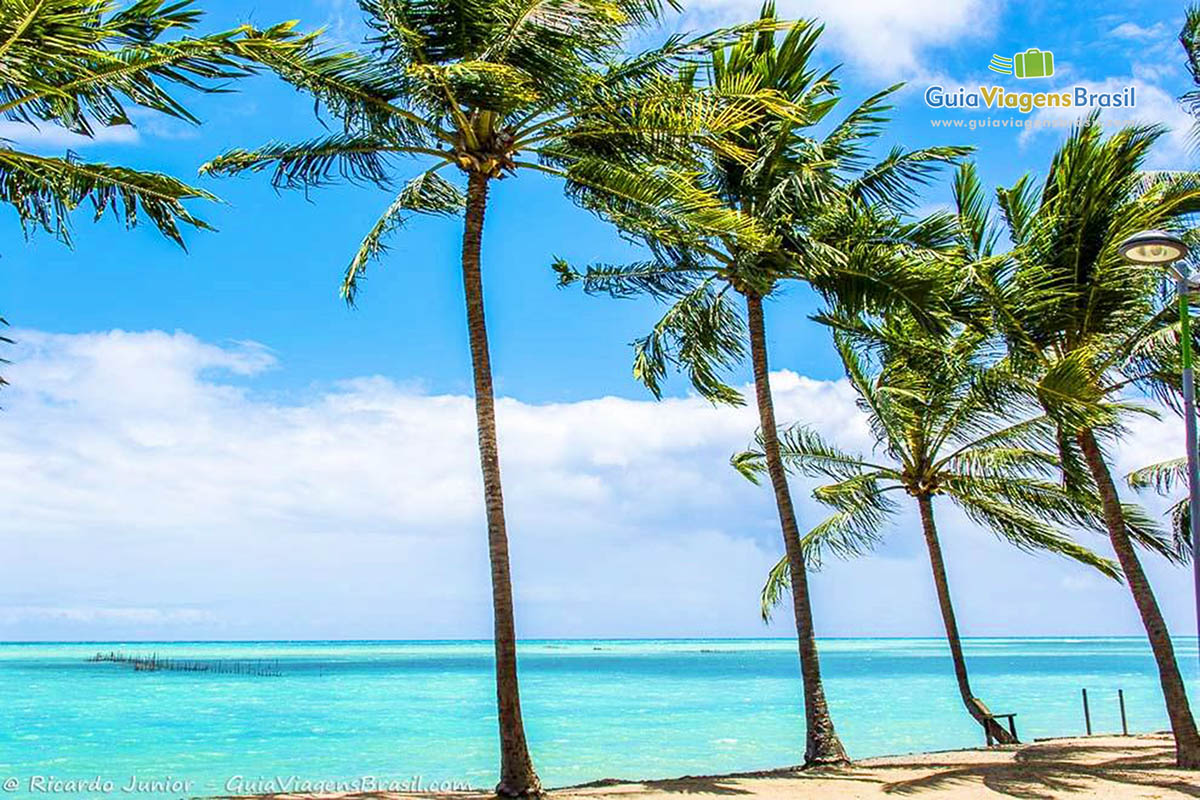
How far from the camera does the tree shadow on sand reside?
10266mm

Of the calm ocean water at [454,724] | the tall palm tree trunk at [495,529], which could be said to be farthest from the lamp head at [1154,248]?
the calm ocean water at [454,724]

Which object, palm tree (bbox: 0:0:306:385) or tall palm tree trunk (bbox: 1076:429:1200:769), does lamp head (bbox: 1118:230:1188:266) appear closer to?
tall palm tree trunk (bbox: 1076:429:1200:769)

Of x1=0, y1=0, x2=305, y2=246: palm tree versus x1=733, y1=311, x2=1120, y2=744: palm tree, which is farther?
x1=733, y1=311, x2=1120, y2=744: palm tree

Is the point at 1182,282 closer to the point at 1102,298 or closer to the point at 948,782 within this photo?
the point at 1102,298

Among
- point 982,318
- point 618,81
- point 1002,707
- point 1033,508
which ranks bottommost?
point 1002,707

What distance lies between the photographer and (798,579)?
13.6 metres

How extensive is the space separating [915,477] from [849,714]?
26.0 metres

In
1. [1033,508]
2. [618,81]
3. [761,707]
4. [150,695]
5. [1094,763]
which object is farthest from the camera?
[150,695]

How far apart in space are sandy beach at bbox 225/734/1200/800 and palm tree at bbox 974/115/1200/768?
1311 mm

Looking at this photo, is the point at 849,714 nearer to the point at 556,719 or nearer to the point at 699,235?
the point at 556,719

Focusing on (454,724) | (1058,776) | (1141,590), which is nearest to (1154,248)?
(1141,590)

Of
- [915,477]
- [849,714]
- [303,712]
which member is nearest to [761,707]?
[849,714]

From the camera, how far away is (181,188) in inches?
361

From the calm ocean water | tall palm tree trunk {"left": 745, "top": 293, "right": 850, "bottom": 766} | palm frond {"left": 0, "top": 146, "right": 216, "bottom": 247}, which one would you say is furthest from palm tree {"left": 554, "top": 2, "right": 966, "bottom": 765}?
the calm ocean water
